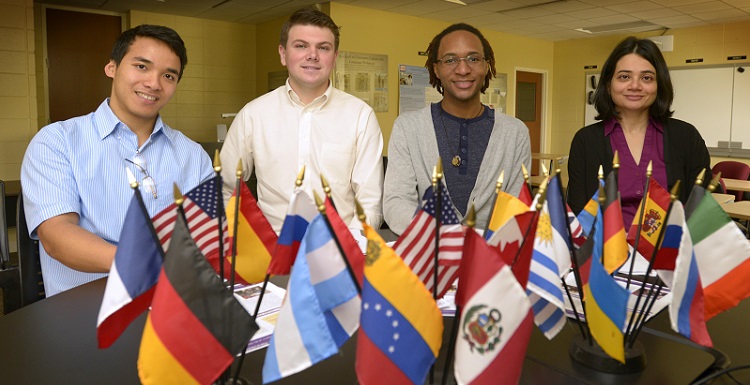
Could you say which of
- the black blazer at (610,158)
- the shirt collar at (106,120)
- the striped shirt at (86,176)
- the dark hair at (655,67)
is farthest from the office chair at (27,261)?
the dark hair at (655,67)

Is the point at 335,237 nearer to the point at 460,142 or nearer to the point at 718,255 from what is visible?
the point at 718,255

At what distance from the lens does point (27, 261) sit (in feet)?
5.11

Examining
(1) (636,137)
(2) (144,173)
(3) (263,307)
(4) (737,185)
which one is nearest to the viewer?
(3) (263,307)

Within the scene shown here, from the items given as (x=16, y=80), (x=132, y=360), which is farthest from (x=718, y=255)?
(x=16, y=80)

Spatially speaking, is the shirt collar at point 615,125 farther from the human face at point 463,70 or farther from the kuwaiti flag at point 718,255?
the kuwaiti flag at point 718,255

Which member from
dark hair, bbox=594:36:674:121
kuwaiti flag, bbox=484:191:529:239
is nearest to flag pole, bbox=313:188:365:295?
kuwaiti flag, bbox=484:191:529:239

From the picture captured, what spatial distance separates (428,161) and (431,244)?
132cm

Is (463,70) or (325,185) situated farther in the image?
(463,70)

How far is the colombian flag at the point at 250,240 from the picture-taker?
96 cm

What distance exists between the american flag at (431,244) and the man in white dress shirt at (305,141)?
137 cm

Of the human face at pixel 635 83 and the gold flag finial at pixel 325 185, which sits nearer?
the gold flag finial at pixel 325 185

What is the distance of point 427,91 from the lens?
26.0 feet

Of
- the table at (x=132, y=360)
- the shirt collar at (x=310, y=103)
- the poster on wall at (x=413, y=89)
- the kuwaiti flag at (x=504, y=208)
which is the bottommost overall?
the table at (x=132, y=360)

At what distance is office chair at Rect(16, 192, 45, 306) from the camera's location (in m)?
1.54
